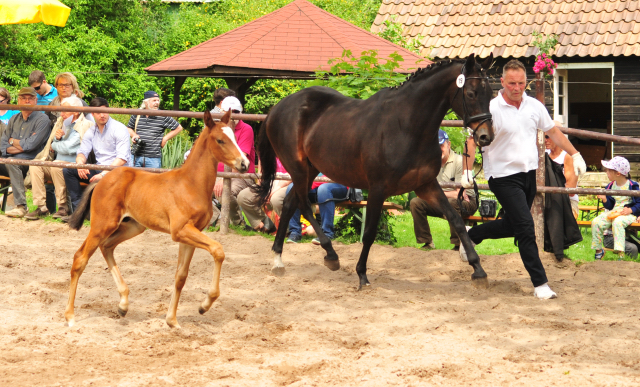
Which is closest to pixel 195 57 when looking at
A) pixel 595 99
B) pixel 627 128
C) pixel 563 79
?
pixel 563 79

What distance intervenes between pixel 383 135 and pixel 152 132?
13.8ft

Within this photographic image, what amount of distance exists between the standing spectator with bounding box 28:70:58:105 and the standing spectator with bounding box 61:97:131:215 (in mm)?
2121

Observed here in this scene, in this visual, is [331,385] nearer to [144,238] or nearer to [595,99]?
[144,238]

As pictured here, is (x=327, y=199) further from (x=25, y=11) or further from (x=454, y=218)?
(x=25, y=11)

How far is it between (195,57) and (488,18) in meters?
5.92

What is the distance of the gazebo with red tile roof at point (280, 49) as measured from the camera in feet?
39.5

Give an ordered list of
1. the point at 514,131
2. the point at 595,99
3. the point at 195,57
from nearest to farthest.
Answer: the point at 514,131, the point at 195,57, the point at 595,99

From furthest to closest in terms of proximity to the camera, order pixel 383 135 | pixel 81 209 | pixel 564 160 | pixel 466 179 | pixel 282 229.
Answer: pixel 564 160 < pixel 282 229 < pixel 466 179 < pixel 383 135 < pixel 81 209

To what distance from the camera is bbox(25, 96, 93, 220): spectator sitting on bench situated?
8.80 metres

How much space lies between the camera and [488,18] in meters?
14.4

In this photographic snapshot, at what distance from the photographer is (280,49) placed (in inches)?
495

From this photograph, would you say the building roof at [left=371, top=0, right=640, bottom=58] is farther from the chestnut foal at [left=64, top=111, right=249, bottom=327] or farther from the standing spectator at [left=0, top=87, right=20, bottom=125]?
the chestnut foal at [left=64, top=111, right=249, bottom=327]

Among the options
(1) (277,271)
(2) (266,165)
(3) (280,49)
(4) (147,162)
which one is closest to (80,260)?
(1) (277,271)

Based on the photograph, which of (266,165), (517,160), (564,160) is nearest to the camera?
(517,160)
